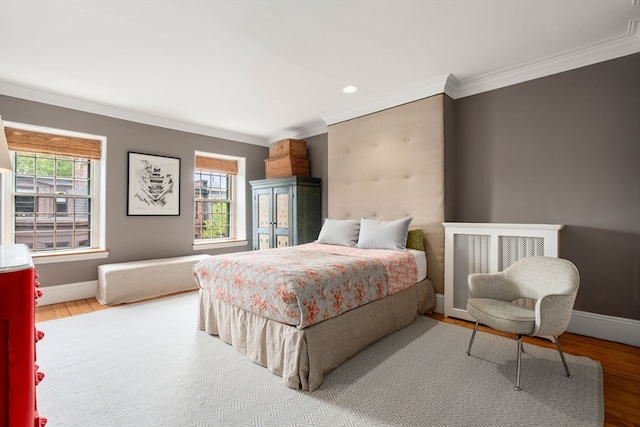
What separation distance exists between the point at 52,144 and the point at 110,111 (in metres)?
0.78

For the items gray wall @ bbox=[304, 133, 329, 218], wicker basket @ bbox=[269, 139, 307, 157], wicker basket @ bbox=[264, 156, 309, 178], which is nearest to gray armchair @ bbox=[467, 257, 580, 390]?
gray wall @ bbox=[304, 133, 329, 218]

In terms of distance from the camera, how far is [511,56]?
9.35ft

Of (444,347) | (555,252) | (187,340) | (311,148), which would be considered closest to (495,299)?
(444,347)

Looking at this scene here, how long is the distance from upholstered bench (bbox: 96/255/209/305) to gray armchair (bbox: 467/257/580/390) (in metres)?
3.63

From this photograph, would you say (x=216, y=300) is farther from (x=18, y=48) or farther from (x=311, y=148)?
(x=311, y=148)

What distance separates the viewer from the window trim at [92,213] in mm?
3490

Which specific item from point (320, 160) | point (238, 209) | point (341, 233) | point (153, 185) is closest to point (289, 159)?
point (320, 160)

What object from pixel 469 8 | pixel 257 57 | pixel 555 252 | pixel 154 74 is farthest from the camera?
pixel 154 74

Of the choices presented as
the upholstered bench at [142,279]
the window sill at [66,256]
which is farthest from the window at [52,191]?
the upholstered bench at [142,279]

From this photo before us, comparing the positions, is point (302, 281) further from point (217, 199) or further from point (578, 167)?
point (217, 199)

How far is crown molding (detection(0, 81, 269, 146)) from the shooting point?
11.3 ft

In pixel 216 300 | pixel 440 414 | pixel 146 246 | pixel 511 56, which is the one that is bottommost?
pixel 440 414

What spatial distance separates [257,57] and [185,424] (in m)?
2.82

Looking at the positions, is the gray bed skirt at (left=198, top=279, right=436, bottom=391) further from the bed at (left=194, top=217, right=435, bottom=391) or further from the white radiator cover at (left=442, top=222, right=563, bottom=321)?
the white radiator cover at (left=442, top=222, right=563, bottom=321)
